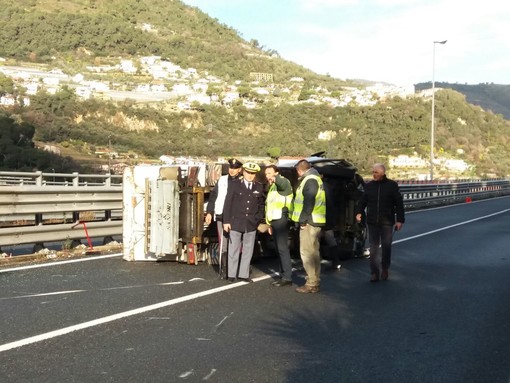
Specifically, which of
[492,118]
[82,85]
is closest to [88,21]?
Answer: [82,85]

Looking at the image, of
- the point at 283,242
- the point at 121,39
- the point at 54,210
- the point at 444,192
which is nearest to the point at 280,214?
the point at 283,242

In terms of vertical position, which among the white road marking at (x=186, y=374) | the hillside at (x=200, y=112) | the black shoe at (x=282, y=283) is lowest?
the black shoe at (x=282, y=283)

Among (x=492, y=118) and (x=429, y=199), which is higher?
(x=492, y=118)

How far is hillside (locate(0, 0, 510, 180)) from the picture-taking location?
6181 centimetres

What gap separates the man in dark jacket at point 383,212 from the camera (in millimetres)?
9953

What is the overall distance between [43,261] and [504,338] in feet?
23.4

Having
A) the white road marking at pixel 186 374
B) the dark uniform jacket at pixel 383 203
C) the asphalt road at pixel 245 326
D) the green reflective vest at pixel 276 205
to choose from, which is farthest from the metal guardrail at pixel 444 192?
the white road marking at pixel 186 374

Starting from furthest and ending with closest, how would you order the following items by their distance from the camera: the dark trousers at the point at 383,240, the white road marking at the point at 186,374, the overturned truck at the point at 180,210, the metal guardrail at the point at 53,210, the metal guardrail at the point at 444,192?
the metal guardrail at the point at 444,192, the metal guardrail at the point at 53,210, the overturned truck at the point at 180,210, the dark trousers at the point at 383,240, the white road marking at the point at 186,374

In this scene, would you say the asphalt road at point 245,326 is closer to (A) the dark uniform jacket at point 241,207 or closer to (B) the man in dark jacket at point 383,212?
(B) the man in dark jacket at point 383,212

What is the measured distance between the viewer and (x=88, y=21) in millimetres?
131000

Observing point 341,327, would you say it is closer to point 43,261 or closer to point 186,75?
point 43,261

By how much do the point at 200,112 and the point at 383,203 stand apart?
67857mm

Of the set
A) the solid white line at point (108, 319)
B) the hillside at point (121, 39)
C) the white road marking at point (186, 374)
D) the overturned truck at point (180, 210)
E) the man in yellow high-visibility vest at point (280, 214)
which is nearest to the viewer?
the white road marking at point (186, 374)

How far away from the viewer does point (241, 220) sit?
9.33 metres
